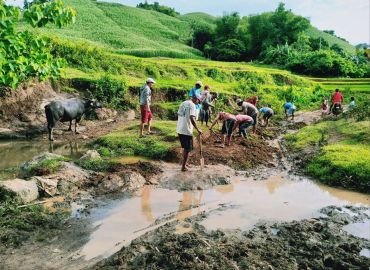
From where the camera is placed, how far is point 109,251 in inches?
260

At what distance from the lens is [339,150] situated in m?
12.9

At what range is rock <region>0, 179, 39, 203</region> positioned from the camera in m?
8.27

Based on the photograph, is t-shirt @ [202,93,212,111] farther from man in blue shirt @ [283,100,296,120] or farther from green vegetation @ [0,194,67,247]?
green vegetation @ [0,194,67,247]

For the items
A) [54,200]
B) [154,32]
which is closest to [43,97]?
[54,200]

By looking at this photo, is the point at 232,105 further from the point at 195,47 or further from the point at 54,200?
the point at 195,47

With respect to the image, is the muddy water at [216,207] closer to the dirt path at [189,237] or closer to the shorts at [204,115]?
the dirt path at [189,237]

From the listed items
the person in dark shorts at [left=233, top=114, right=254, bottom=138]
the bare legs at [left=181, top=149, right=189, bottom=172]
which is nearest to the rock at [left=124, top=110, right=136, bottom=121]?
the person in dark shorts at [left=233, top=114, right=254, bottom=138]

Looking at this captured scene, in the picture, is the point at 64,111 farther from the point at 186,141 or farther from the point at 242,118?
the point at 186,141

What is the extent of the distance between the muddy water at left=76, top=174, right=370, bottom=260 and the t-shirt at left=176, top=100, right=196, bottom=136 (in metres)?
1.62

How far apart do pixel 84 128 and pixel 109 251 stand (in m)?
11.6

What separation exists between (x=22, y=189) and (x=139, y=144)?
4.88 m

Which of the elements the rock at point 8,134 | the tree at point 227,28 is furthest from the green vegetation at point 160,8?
the rock at point 8,134

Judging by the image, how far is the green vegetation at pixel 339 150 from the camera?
10852 mm

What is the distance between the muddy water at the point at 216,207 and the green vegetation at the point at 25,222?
2.43ft
